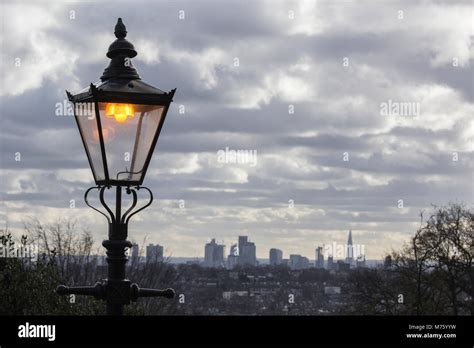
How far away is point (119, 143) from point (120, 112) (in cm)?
24

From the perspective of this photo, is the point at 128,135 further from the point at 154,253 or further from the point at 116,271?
the point at 154,253

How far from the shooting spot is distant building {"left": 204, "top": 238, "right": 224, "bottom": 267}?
57.7 m

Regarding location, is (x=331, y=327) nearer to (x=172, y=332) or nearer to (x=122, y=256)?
(x=172, y=332)

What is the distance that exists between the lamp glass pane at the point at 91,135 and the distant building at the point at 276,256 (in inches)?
2022

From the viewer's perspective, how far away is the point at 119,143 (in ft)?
21.7

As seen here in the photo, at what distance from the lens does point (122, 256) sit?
6.66 meters

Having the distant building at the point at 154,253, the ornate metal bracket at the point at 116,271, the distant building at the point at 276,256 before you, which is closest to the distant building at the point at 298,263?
the distant building at the point at 276,256

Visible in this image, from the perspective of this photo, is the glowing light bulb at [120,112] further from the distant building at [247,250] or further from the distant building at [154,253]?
the distant building at [247,250]

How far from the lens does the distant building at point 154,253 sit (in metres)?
51.5

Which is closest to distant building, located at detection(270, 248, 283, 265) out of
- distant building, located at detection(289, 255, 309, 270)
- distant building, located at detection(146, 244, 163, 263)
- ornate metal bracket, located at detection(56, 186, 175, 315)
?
distant building, located at detection(289, 255, 309, 270)

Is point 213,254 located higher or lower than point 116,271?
higher

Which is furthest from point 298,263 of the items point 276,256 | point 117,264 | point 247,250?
point 117,264

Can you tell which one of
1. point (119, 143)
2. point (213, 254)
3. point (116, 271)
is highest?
point (213, 254)

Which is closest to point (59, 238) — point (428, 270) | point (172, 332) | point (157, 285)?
point (157, 285)
